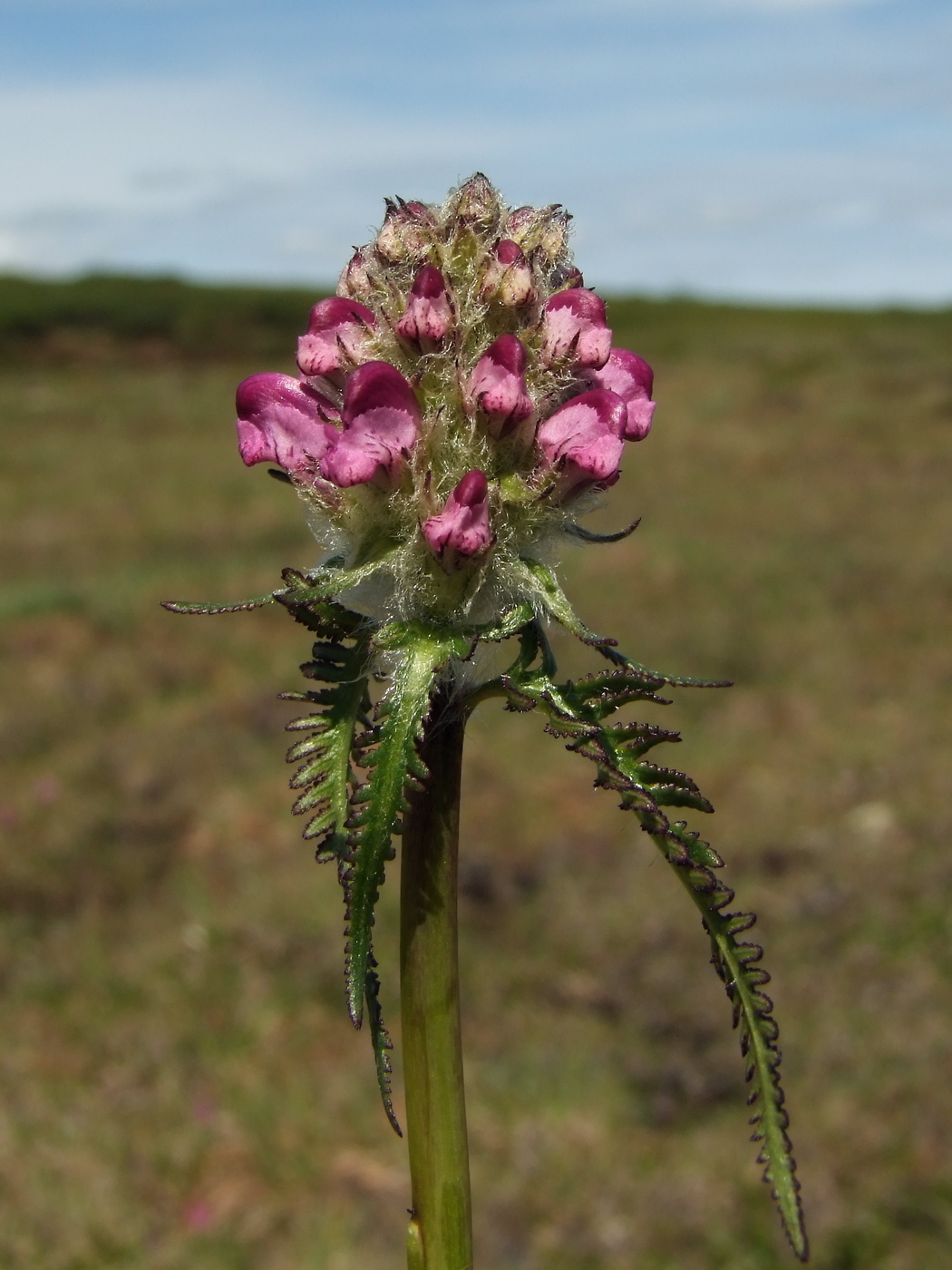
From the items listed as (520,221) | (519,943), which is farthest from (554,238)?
(519,943)

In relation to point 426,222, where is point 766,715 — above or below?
below

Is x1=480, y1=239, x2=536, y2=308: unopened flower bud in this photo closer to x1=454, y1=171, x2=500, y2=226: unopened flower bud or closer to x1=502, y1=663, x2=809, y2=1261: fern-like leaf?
x1=454, y1=171, x2=500, y2=226: unopened flower bud

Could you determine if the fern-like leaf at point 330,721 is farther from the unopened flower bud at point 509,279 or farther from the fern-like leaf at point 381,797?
the unopened flower bud at point 509,279

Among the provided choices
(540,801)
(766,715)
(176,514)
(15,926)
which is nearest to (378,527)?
(15,926)

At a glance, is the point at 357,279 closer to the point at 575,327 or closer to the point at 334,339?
the point at 334,339

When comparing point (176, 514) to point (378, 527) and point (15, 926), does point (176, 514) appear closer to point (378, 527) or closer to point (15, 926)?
point (15, 926)

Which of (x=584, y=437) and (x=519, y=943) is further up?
(x=584, y=437)
